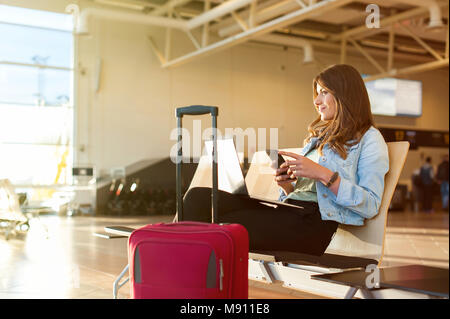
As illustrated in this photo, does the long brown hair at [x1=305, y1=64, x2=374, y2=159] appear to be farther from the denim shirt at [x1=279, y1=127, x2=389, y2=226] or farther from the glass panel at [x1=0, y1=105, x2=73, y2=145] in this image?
the glass panel at [x1=0, y1=105, x2=73, y2=145]

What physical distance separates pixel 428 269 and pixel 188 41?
10029 mm

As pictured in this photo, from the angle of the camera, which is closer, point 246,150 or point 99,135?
point 246,150

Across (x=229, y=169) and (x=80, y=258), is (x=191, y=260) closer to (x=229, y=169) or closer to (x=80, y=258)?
(x=229, y=169)

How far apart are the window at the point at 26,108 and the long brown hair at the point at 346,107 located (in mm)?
1156

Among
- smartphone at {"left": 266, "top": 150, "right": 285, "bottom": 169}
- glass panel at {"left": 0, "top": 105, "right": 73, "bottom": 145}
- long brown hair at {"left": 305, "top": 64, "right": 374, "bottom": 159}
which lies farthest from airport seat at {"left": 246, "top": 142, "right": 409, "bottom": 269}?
glass panel at {"left": 0, "top": 105, "right": 73, "bottom": 145}

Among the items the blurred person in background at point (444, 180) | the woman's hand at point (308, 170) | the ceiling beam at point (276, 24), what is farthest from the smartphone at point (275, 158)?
the blurred person in background at point (444, 180)

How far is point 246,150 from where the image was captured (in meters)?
2.36

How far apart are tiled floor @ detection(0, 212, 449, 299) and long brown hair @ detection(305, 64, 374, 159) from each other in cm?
87

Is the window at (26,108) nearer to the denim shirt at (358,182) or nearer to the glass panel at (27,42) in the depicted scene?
the glass panel at (27,42)

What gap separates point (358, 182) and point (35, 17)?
5.26 ft

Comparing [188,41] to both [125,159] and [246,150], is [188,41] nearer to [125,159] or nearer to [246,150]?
[125,159]
